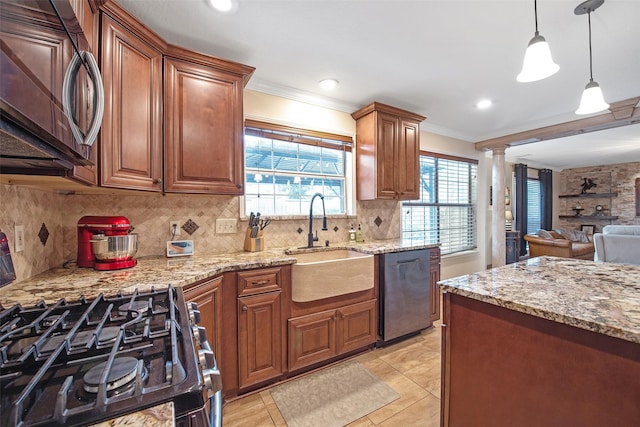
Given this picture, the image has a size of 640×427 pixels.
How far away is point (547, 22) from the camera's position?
5.78 feet

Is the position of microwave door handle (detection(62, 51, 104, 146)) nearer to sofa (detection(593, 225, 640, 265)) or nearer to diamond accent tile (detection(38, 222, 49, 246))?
diamond accent tile (detection(38, 222, 49, 246))

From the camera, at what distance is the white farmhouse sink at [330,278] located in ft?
6.44

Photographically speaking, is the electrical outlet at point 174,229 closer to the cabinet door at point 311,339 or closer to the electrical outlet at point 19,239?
the electrical outlet at point 19,239

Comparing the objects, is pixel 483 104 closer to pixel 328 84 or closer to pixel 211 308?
pixel 328 84

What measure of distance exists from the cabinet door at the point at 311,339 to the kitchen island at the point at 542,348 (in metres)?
0.97

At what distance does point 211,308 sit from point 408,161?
8.28ft

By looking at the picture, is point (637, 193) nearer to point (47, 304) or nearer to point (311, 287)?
point (311, 287)

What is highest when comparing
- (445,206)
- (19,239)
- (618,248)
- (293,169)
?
(293,169)

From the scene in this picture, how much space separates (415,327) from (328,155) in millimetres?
1991

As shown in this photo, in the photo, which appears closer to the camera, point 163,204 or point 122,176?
point 122,176

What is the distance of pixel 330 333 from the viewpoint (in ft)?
7.00

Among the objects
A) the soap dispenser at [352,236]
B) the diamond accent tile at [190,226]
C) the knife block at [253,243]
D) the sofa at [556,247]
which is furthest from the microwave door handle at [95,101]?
the sofa at [556,247]

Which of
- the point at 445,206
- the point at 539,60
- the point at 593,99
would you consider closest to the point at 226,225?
the point at 539,60

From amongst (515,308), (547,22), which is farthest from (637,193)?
(515,308)
